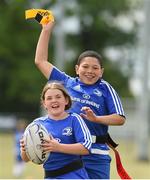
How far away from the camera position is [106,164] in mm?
7992

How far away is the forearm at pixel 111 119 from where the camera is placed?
7.50 meters

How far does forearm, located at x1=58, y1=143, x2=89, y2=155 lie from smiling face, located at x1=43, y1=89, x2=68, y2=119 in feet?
1.05

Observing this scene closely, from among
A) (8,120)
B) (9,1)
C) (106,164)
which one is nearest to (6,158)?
(106,164)

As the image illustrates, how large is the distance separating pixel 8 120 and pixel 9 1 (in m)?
9.14

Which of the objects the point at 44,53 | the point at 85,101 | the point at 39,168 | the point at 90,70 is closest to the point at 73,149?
the point at 85,101

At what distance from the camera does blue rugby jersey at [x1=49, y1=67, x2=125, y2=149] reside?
7.79 metres

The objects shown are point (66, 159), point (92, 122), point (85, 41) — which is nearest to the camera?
point (66, 159)

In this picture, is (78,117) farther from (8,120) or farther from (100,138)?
(8,120)

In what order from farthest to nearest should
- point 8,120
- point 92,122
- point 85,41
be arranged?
point 85,41
point 8,120
point 92,122

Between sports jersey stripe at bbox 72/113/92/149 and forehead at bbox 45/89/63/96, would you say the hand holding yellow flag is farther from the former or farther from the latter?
sports jersey stripe at bbox 72/113/92/149

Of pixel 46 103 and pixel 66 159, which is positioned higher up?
pixel 46 103

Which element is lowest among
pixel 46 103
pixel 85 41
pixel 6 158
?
pixel 6 158

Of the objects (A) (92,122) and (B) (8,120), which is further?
(B) (8,120)

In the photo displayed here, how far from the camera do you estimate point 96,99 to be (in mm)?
7816
